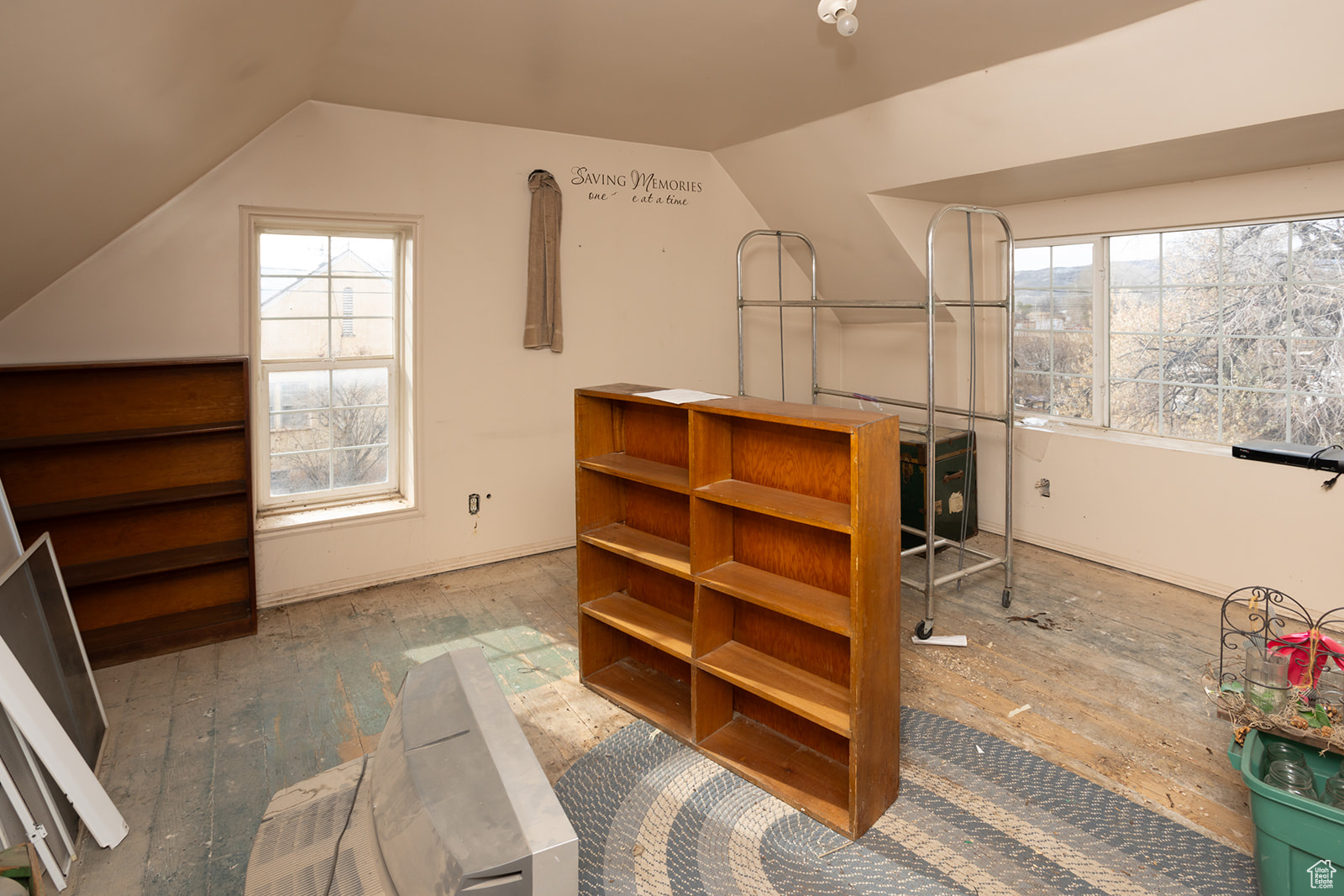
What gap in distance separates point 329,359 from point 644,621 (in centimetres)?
248

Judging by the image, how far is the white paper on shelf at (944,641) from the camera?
3.45m

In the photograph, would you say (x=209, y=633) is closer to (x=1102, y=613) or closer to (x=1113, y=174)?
(x=1102, y=613)

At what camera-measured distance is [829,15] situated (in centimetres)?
264

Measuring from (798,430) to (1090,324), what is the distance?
2.99m

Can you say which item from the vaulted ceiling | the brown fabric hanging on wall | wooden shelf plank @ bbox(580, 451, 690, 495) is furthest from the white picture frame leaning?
the brown fabric hanging on wall

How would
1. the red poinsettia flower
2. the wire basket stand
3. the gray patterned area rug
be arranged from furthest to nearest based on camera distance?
1. the red poinsettia flower
2. the gray patterned area rug
3. the wire basket stand

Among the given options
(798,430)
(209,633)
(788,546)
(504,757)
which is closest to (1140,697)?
(788,546)

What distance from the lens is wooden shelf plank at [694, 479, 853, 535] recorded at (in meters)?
2.20

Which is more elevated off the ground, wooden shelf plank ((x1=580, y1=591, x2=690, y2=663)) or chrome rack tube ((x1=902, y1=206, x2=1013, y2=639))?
chrome rack tube ((x1=902, y1=206, x2=1013, y2=639))

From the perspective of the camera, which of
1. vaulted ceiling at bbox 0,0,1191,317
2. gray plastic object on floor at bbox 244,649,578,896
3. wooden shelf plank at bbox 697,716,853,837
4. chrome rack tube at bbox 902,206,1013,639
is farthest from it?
chrome rack tube at bbox 902,206,1013,639

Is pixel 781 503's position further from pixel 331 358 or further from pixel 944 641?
pixel 331 358

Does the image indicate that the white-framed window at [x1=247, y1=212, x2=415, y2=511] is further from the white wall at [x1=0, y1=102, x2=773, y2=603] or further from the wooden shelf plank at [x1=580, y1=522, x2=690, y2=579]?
the wooden shelf plank at [x1=580, y1=522, x2=690, y2=579]

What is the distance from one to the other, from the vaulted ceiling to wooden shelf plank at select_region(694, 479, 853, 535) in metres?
1.88

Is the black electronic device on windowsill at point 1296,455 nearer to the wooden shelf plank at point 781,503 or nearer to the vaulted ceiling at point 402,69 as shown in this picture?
the wooden shelf plank at point 781,503
